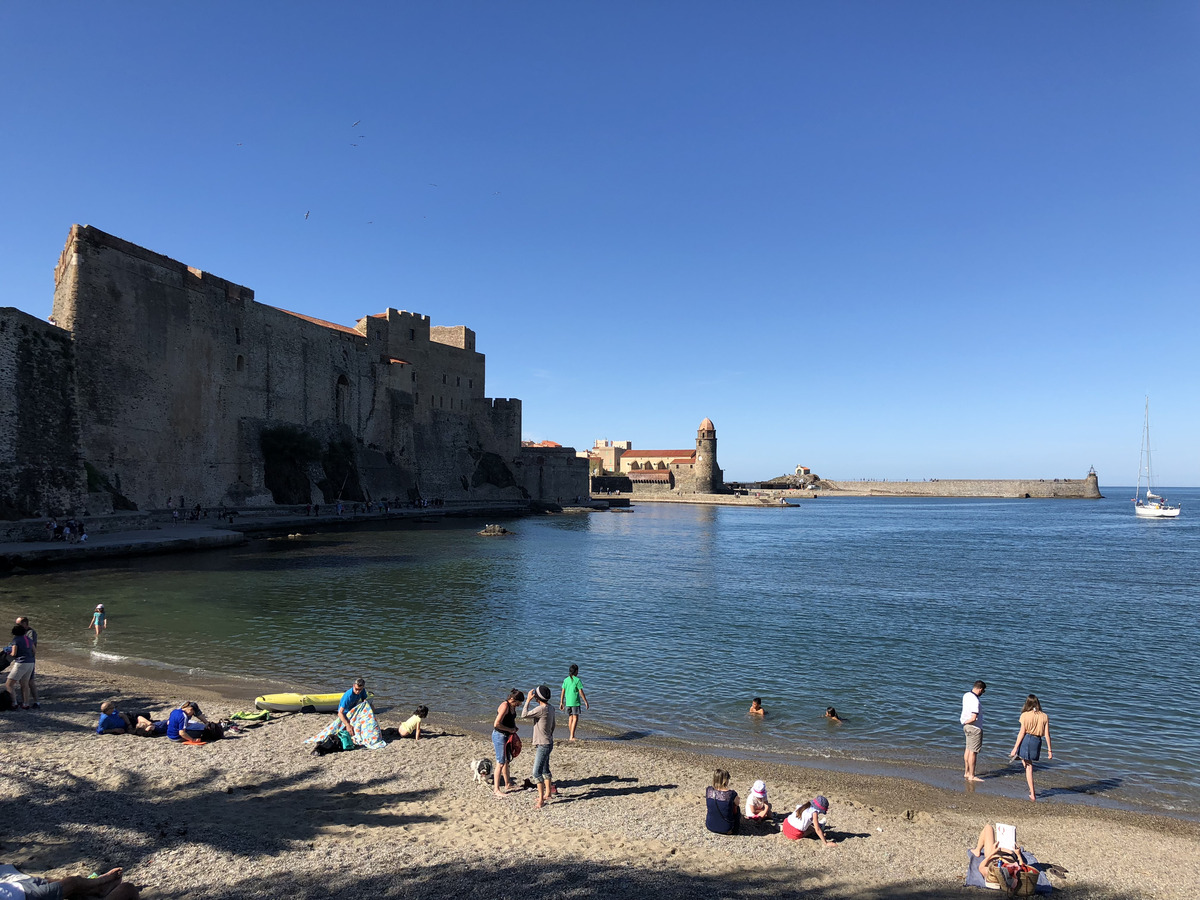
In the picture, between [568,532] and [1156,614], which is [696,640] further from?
[568,532]

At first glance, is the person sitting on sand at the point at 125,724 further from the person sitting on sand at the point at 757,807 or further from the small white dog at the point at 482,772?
the person sitting on sand at the point at 757,807

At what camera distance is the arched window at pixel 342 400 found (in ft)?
143

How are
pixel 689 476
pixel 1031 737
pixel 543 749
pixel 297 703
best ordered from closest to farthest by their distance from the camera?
pixel 543 749 → pixel 1031 737 → pixel 297 703 → pixel 689 476

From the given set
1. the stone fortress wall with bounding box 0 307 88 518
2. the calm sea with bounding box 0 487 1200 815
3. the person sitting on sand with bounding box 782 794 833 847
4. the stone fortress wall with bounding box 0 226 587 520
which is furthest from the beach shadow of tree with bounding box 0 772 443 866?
the stone fortress wall with bounding box 0 226 587 520

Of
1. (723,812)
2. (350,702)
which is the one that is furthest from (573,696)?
(723,812)

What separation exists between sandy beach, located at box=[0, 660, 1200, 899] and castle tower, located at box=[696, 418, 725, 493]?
3360 inches

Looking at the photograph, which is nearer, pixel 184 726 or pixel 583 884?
pixel 583 884

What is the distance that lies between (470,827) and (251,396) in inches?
1363

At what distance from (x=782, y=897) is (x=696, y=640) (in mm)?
9497

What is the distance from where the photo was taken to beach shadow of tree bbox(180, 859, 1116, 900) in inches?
186

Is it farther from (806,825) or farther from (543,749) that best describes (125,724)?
(806,825)

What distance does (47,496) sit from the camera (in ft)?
72.5

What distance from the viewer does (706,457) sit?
307 ft

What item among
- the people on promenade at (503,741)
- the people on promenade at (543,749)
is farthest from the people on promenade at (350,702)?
the people on promenade at (543,749)
